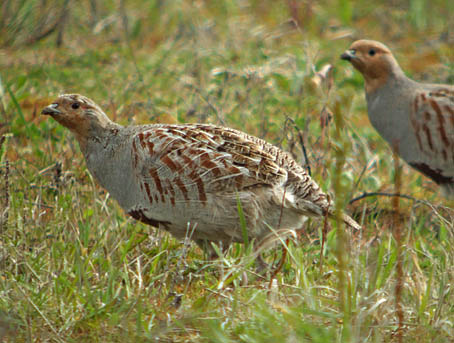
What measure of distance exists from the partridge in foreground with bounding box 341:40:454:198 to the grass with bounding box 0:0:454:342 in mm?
217

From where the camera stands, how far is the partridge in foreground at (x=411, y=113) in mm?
4543

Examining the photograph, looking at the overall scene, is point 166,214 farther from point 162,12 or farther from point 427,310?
point 162,12

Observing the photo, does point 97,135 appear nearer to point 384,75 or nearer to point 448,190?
point 384,75

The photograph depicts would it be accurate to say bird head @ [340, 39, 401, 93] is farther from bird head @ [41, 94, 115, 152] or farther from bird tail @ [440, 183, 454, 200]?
bird head @ [41, 94, 115, 152]

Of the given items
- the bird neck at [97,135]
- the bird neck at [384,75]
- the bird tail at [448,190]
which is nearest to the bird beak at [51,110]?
the bird neck at [97,135]

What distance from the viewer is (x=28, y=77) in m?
5.49

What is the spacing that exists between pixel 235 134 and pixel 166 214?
55 cm

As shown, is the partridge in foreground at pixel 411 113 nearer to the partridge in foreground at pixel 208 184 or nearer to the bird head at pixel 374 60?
the bird head at pixel 374 60

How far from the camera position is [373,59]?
16.1ft

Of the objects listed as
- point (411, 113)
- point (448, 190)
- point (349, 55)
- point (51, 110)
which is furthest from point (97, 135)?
point (448, 190)

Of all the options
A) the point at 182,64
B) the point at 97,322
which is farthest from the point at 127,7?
the point at 97,322

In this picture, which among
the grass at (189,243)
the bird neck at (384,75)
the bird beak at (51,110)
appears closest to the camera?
the grass at (189,243)

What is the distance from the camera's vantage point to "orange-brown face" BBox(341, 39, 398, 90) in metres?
4.91

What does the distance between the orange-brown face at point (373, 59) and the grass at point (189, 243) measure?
44 cm
